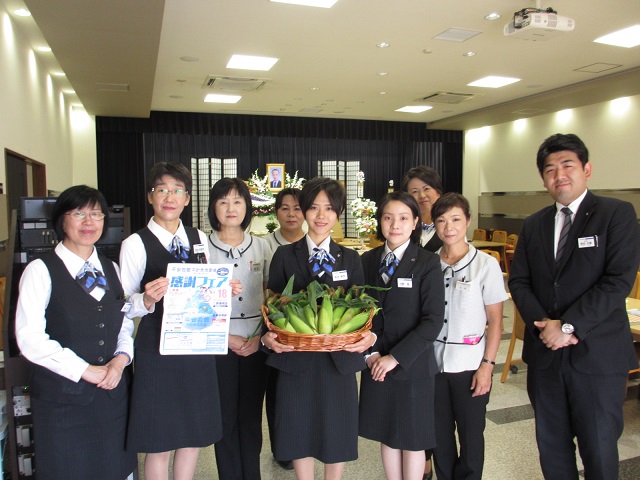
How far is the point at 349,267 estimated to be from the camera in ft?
7.47

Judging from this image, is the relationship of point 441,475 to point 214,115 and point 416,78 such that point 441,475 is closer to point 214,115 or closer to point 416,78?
point 416,78

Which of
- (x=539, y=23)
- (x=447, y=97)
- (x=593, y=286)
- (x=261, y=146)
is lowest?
(x=593, y=286)

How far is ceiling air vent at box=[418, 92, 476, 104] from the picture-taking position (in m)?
9.74

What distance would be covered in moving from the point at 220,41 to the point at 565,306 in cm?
566

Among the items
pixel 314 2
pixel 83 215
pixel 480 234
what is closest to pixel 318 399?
pixel 83 215

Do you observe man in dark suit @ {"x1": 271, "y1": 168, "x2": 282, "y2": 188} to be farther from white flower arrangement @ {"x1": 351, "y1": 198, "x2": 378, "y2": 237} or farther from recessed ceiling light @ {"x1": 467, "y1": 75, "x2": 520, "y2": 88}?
recessed ceiling light @ {"x1": 467, "y1": 75, "x2": 520, "y2": 88}

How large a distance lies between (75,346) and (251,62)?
6329mm

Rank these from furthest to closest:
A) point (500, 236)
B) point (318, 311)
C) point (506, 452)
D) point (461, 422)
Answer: point (500, 236), point (506, 452), point (461, 422), point (318, 311)

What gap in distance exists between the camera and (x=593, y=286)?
218 centimetres

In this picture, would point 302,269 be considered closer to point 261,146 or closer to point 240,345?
point 240,345

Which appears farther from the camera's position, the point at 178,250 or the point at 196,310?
the point at 178,250

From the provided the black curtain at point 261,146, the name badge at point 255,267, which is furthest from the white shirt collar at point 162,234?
the black curtain at point 261,146

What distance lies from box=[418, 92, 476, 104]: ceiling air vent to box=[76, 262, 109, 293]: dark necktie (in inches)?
346

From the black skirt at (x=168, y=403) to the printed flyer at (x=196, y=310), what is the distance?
0.54 feet
